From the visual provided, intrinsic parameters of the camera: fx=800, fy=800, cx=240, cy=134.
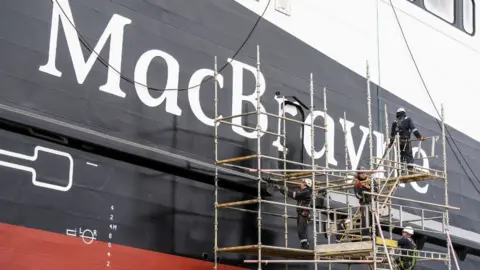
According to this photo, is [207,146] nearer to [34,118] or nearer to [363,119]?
[34,118]

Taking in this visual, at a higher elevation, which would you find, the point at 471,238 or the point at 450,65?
the point at 450,65

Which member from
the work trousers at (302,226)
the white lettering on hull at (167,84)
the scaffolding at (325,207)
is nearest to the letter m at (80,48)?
the white lettering on hull at (167,84)

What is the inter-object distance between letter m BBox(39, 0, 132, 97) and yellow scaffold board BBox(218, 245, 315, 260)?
148 centimetres

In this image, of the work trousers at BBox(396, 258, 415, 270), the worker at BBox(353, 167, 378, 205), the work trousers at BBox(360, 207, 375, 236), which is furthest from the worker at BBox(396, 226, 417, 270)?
the worker at BBox(353, 167, 378, 205)

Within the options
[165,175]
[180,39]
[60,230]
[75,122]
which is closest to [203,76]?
[180,39]

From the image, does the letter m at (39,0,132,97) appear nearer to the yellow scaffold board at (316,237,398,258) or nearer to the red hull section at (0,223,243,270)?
the red hull section at (0,223,243,270)

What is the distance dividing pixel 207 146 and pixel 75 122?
1.30 metres

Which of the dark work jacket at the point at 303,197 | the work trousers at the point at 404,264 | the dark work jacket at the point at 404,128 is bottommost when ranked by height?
the work trousers at the point at 404,264

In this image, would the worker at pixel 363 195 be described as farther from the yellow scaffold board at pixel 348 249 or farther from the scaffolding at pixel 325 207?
the yellow scaffold board at pixel 348 249

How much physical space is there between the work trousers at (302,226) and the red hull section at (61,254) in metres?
1.17

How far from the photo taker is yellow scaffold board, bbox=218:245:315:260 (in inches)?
240

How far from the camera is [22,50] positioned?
5422mm

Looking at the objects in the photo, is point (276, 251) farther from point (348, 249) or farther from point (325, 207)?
point (325, 207)

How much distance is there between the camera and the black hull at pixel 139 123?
538 centimetres
